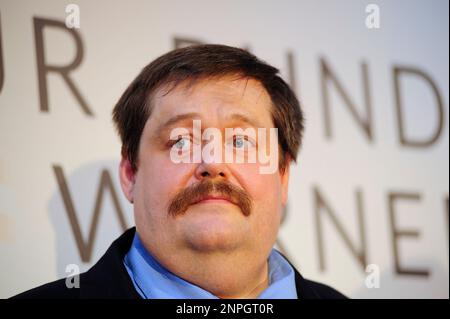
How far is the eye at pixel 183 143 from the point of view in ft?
5.58

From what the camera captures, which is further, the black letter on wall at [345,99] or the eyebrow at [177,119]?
the black letter on wall at [345,99]

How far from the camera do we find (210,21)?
2291 millimetres

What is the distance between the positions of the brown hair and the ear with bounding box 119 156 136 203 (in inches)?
0.9

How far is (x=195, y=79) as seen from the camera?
1734 millimetres

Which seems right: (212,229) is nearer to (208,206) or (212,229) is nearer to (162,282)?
(208,206)

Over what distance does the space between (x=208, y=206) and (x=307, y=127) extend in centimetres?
84

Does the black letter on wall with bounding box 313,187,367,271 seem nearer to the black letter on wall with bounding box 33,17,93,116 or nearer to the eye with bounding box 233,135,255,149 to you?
the eye with bounding box 233,135,255,149

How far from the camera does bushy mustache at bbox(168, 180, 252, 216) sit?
1.64m

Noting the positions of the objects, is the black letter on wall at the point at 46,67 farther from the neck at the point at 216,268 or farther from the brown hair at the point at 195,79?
the neck at the point at 216,268

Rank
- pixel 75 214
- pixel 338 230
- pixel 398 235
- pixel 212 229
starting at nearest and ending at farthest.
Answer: pixel 212 229
pixel 75 214
pixel 338 230
pixel 398 235

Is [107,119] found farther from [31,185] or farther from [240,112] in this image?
[240,112]

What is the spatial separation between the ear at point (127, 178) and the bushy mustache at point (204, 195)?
209 mm

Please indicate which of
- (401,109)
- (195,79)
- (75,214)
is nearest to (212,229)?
(195,79)

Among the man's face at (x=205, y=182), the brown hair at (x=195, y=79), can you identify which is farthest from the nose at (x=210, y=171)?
the brown hair at (x=195, y=79)
